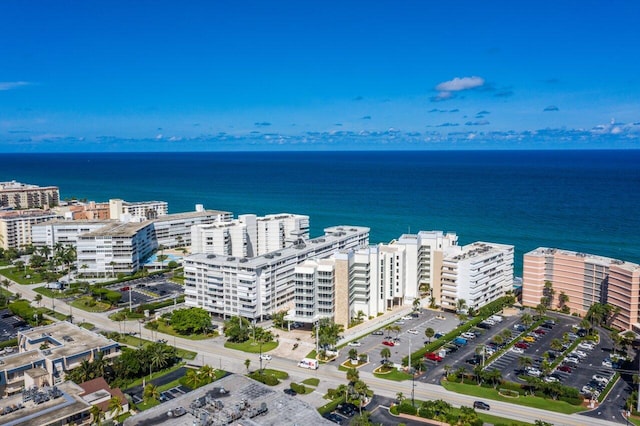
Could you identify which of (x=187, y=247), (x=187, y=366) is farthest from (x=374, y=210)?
(x=187, y=366)

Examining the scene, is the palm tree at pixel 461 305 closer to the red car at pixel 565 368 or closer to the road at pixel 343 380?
the road at pixel 343 380

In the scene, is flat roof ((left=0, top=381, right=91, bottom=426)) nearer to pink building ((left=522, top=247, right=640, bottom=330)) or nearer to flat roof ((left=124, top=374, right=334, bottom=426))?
flat roof ((left=124, top=374, right=334, bottom=426))

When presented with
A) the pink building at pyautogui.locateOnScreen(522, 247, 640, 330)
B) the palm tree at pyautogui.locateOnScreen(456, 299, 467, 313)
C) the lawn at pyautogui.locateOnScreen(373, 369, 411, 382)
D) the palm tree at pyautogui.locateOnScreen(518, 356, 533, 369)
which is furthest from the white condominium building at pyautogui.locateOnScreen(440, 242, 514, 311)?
the lawn at pyautogui.locateOnScreen(373, 369, 411, 382)

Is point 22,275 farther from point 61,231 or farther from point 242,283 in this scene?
point 242,283

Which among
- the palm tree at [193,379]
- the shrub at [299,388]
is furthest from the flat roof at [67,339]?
the shrub at [299,388]

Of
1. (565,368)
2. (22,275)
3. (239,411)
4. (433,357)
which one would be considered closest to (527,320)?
(565,368)

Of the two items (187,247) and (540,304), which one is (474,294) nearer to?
(540,304)

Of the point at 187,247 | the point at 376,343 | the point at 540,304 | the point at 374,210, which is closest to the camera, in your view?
the point at 376,343
